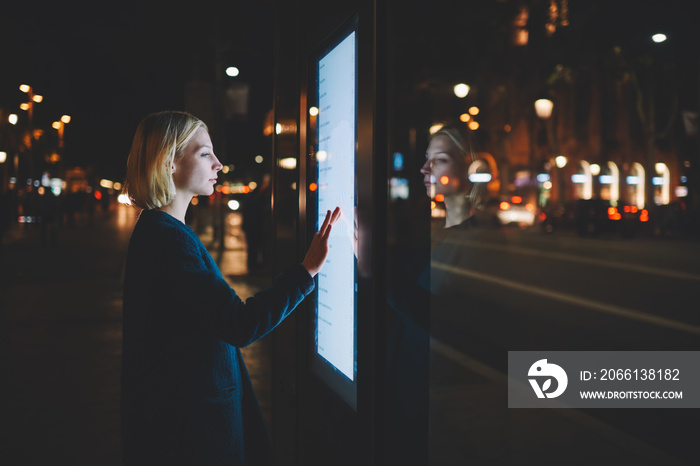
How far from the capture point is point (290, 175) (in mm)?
2707

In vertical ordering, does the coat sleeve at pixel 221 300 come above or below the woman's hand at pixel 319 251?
below

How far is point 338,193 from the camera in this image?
2.15 meters

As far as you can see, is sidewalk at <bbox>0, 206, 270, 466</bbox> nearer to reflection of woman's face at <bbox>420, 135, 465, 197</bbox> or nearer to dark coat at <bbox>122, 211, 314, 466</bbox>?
dark coat at <bbox>122, 211, 314, 466</bbox>

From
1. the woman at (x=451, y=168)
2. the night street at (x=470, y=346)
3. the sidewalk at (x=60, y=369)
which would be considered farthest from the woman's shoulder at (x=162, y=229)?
the sidewalk at (x=60, y=369)

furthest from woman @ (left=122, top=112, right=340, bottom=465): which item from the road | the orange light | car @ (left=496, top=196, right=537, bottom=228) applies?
car @ (left=496, top=196, right=537, bottom=228)

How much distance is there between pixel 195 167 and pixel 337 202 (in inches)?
21.1

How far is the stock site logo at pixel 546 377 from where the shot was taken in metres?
6.15

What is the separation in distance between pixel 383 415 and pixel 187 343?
68 cm

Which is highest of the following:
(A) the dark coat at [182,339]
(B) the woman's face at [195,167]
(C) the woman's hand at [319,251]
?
(B) the woman's face at [195,167]

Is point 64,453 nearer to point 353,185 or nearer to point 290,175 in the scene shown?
point 290,175

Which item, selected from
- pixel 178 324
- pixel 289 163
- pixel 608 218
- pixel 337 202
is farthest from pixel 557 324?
pixel 608 218

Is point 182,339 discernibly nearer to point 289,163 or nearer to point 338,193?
point 338,193

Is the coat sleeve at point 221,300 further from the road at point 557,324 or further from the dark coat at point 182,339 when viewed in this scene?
the road at point 557,324

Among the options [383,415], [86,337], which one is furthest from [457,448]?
[86,337]
